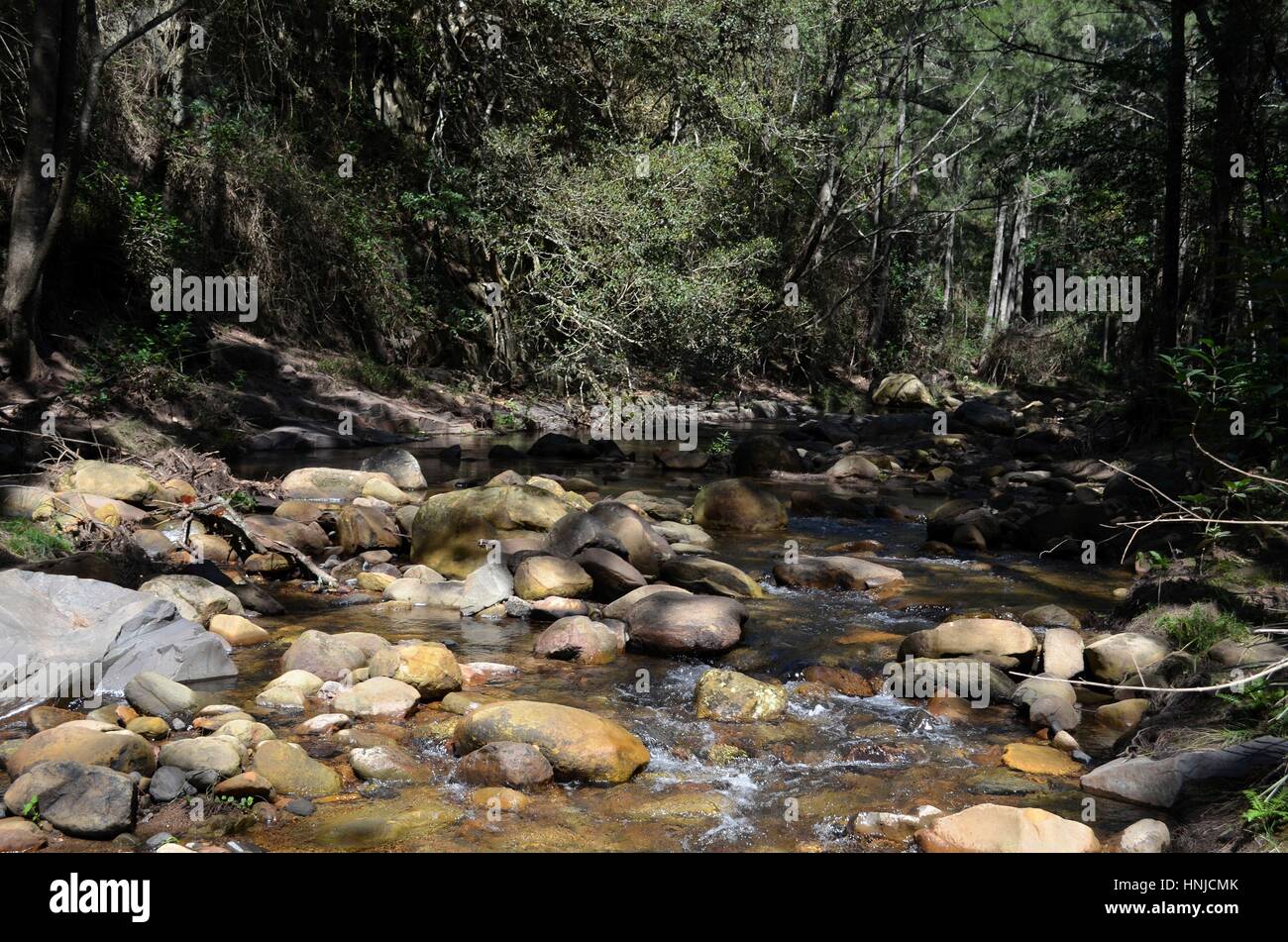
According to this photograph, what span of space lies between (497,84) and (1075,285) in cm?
1640

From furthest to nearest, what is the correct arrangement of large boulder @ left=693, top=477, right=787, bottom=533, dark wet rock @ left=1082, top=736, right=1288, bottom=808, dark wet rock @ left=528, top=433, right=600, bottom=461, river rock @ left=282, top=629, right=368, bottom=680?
dark wet rock @ left=528, top=433, right=600, bottom=461 → large boulder @ left=693, top=477, right=787, bottom=533 → river rock @ left=282, top=629, right=368, bottom=680 → dark wet rock @ left=1082, top=736, right=1288, bottom=808

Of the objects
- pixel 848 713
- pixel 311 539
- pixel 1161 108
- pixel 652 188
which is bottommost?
pixel 848 713

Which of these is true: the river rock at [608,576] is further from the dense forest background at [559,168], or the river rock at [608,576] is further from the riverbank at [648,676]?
the dense forest background at [559,168]

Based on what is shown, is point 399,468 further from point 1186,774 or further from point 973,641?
point 1186,774

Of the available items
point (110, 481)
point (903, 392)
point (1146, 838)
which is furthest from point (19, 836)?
point (903, 392)

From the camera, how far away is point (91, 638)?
508 cm

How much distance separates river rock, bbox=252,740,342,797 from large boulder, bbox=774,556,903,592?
4430mm

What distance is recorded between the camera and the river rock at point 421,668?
5098 millimetres

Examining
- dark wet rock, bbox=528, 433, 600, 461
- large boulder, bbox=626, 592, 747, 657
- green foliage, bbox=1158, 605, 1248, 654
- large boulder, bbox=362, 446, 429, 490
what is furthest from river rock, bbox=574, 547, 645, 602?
dark wet rock, bbox=528, 433, 600, 461

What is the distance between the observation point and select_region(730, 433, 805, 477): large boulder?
1368 centimetres

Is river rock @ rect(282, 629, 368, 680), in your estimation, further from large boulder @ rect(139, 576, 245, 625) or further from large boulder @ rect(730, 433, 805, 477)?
large boulder @ rect(730, 433, 805, 477)

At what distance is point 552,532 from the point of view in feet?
25.7
